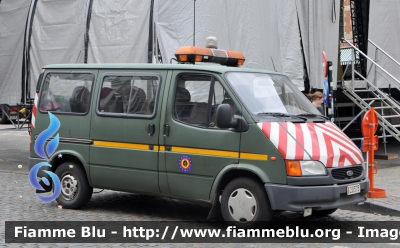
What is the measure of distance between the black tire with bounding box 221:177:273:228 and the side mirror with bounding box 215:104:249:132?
610mm

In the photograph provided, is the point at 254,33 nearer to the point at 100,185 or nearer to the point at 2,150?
the point at 100,185

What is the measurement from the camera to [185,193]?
27.4 ft

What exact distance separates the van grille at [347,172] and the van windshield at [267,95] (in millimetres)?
954

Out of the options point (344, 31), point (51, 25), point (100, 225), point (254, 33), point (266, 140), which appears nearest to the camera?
point (266, 140)

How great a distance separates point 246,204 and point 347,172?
1.26 metres

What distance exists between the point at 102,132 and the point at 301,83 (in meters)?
6.83

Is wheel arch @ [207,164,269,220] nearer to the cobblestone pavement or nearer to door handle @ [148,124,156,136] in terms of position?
the cobblestone pavement

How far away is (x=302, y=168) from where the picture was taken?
7508mm

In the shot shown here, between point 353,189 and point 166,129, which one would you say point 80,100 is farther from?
point 353,189

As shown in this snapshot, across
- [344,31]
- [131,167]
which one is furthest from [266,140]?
[344,31]

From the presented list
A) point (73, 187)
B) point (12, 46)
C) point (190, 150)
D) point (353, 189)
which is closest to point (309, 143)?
point (353, 189)

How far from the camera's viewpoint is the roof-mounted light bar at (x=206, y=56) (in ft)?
29.6

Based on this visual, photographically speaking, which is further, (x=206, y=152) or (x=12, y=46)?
(x=12, y=46)

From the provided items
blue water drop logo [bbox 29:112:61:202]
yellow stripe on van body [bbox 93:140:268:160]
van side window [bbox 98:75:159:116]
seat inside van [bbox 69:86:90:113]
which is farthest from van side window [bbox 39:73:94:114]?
yellow stripe on van body [bbox 93:140:268:160]
